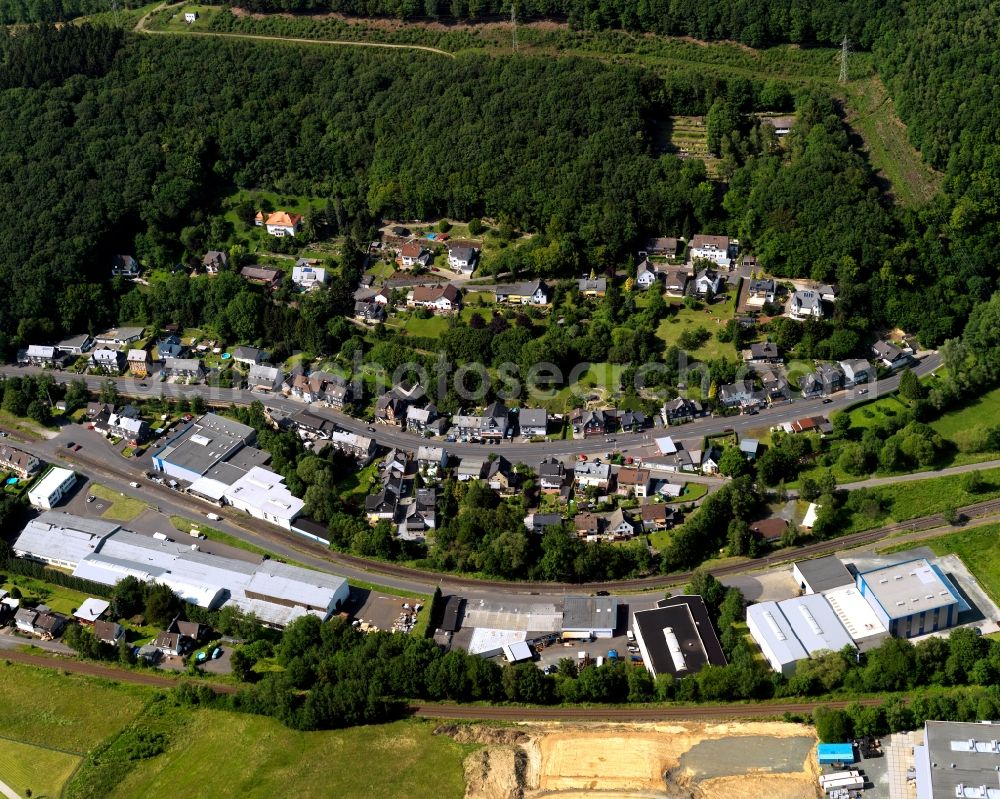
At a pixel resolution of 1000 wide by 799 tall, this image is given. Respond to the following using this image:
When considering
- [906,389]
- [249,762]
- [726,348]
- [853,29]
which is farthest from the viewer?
[853,29]

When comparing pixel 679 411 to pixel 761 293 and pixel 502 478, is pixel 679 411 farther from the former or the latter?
pixel 761 293

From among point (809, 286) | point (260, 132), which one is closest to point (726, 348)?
point (809, 286)

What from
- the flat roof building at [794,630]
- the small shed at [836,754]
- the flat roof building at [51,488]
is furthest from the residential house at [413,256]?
the small shed at [836,754]

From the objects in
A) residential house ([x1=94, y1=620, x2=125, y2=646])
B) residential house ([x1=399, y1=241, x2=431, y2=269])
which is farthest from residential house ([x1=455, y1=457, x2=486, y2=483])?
residential house ([x1=399, y1=241, x2=431, y2=269])

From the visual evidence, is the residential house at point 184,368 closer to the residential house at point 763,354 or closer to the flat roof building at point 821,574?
the residential house at point 763,354

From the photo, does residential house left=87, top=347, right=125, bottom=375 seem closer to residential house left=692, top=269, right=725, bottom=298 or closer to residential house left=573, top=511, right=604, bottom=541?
residential house left=573, top=511, right=604, bottom=541

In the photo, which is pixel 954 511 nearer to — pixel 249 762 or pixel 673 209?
pixel 673 209
